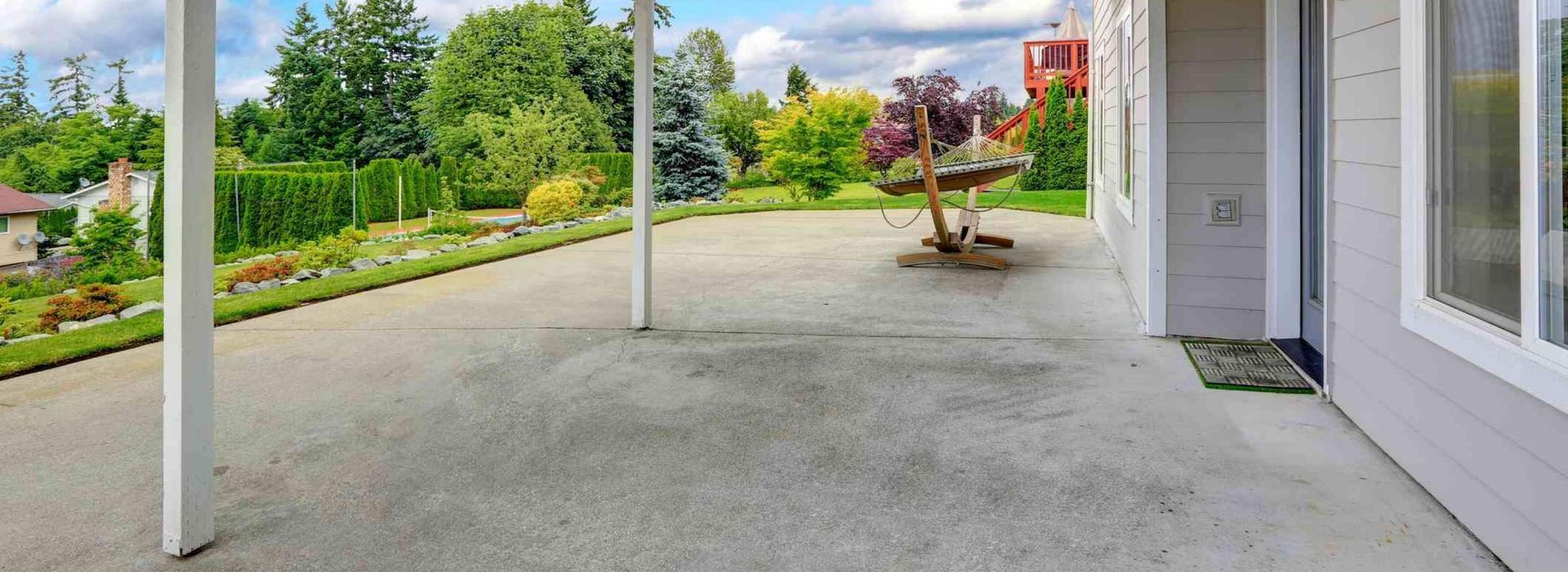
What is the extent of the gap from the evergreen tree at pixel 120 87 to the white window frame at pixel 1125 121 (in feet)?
29.4

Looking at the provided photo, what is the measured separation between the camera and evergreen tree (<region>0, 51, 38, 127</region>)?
7965 millimetres

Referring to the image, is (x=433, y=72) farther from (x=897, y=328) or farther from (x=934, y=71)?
(x=897, y=328)

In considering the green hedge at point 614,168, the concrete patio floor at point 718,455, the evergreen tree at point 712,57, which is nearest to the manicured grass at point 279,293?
the concrete patio floor at point 718,455

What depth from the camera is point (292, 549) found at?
2107 mm

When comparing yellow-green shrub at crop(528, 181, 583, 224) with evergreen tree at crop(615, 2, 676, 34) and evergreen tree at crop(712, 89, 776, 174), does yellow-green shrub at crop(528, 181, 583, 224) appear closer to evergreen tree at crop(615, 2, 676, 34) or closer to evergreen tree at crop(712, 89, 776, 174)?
evergreen tree at crop(712, 89, 776, 174)

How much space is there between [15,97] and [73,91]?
21.3 inches

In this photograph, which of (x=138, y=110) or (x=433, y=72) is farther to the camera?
(x=433, y=72)

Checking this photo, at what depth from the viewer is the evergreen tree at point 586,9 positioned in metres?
21.7

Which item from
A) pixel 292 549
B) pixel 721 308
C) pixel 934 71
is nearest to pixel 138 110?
pixel 721 308

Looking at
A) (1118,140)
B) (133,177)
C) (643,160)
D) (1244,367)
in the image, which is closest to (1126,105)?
(1118,140)

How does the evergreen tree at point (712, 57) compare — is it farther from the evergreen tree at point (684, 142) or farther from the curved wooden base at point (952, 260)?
the curved wooden base at point (952, 260)

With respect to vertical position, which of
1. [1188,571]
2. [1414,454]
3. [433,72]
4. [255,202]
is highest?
[433,72]

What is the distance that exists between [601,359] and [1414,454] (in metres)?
3.03

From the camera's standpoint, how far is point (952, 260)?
276 inches
